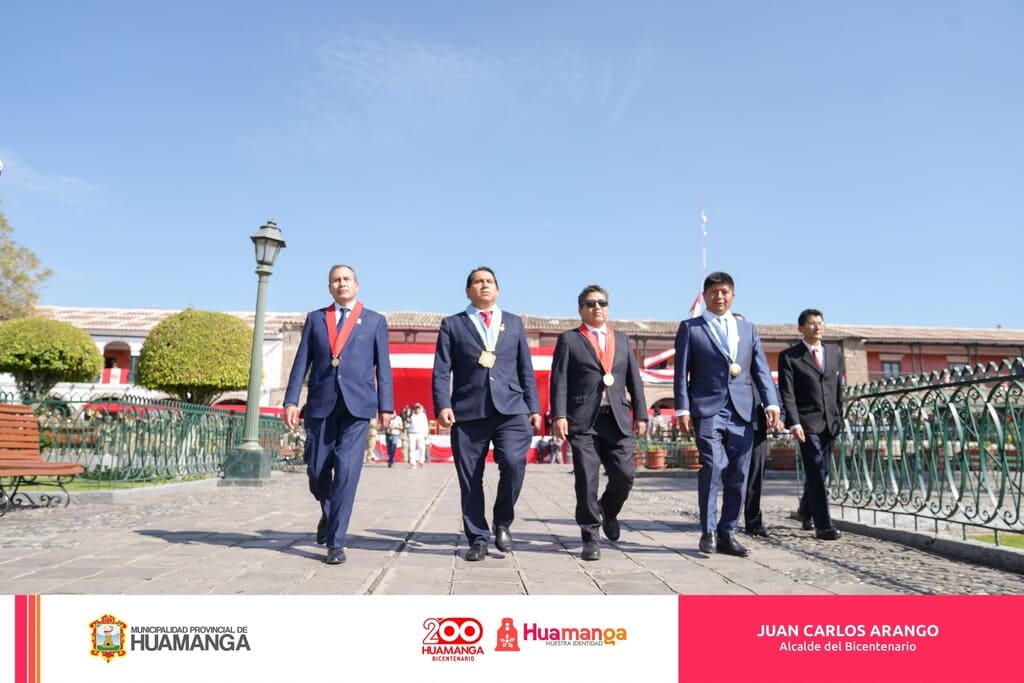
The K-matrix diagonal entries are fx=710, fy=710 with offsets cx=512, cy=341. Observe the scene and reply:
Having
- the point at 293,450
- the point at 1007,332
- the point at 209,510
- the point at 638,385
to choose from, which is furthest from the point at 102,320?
the point at 1007,332

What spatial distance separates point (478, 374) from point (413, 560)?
1.26 metres

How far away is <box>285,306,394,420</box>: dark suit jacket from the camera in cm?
463

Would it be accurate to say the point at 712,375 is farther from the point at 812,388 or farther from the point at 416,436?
the point at 416,436

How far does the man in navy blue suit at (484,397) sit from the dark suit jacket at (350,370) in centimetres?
40

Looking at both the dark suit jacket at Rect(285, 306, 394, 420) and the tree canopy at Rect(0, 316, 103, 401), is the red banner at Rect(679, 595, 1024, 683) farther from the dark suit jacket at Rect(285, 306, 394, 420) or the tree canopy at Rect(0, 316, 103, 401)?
the tree canopy at Rect(0, 316, 103, 401)

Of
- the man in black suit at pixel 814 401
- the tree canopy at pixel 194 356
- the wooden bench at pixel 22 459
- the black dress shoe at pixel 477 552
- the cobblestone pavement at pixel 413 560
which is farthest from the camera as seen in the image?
the tree canopy at pixel 194 356

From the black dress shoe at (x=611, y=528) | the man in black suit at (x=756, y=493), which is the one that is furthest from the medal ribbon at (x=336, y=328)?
the man in black suit at (x=756, y=493)

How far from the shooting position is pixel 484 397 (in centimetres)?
467

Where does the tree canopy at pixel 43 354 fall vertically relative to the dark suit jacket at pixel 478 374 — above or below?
above

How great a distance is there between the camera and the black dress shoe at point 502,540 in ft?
15.8

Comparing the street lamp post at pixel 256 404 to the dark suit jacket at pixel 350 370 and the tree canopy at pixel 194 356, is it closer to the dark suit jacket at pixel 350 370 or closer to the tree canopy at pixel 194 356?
the dark suit jacket at pixel 350 370

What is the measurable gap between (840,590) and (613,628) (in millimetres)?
1788

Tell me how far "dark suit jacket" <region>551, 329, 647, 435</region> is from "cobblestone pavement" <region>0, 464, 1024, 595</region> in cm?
94

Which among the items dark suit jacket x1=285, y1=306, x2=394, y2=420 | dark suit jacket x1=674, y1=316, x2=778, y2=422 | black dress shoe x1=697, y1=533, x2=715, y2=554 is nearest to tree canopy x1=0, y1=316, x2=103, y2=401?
dark suit jacket x1=285, y1=306, x2=394, y2=420
